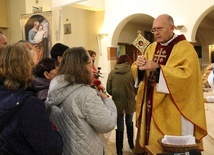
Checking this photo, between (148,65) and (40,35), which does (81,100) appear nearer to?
(148,65)

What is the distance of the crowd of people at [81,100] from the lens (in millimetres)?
1333

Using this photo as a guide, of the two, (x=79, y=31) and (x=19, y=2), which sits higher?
(x=19, y=2)

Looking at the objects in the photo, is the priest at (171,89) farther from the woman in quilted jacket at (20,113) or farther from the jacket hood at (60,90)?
the woman in quilted jacket at (20,113)

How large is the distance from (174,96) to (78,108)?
105 cm

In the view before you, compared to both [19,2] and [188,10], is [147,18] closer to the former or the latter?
[188,10]

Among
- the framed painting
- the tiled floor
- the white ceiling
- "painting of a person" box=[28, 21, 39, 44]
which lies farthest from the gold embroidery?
the white ceiling

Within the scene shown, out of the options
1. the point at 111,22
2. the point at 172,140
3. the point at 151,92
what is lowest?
the point at 172,140

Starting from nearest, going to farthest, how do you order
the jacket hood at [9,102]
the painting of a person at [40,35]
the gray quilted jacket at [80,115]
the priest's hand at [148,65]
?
1. the jacket hood at [9,102]
2. the gray quilted jacket at [80,115]
3. the priest's hand at [148,65]
4. the painting of a person at [40,35]

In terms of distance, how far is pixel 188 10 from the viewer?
25.6 feet

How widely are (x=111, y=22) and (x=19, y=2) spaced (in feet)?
10.4

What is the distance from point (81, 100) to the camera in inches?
64.2

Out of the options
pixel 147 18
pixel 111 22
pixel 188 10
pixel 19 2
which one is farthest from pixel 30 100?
pixel 147 18

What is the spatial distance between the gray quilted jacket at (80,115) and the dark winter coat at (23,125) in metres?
0.31

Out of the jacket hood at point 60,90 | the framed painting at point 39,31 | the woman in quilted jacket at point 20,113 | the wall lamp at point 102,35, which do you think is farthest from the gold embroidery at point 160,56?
the wall lamp at point 102,35
